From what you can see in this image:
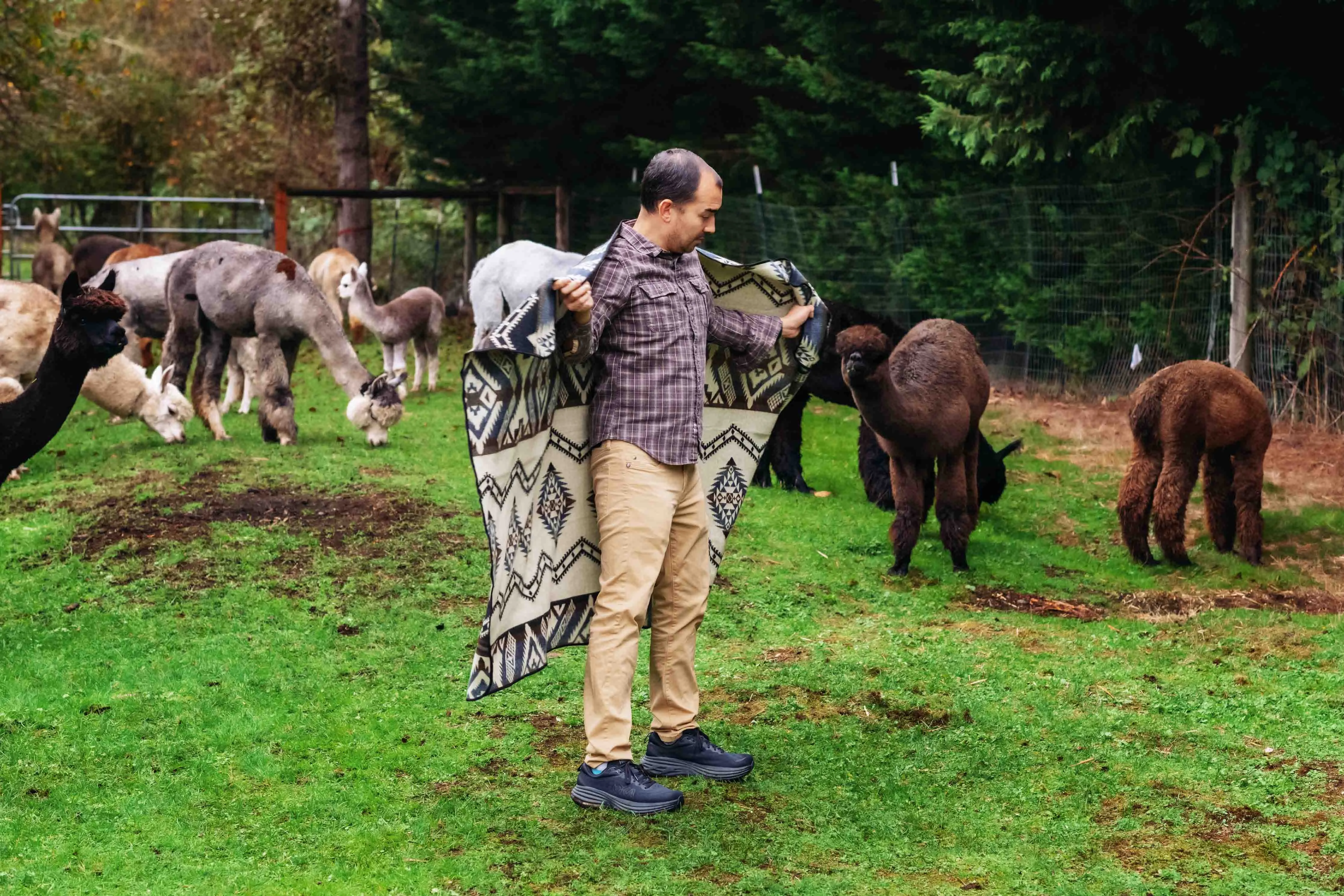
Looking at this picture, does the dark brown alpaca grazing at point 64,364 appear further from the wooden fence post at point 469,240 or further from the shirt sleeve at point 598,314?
the wooden fence post at point 469,240

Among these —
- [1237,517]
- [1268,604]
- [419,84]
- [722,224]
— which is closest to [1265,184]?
[1237,517]

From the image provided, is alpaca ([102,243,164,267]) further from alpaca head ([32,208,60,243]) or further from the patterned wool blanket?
the patterned wool blanket

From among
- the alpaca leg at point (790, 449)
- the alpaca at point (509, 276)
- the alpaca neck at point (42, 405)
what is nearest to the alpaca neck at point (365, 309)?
the alpaca at point (509, 276)

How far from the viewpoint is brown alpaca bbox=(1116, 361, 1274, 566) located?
28.7 feet

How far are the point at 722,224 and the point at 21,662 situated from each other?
1500cm

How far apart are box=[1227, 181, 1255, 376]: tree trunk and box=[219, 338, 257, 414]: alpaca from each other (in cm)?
928

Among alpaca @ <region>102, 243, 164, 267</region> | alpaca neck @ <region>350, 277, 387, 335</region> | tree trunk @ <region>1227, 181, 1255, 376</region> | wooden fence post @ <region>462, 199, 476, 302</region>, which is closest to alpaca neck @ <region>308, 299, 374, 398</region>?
alpaca neck @ <region>350, 277, 387, 335</region>

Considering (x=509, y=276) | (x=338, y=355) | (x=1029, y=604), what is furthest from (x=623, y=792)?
(x=509, y=276)

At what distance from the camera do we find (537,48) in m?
20.5

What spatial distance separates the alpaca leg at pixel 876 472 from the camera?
35.3 feet

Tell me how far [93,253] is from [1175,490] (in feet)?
52.4

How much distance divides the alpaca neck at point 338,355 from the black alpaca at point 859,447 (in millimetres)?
3627

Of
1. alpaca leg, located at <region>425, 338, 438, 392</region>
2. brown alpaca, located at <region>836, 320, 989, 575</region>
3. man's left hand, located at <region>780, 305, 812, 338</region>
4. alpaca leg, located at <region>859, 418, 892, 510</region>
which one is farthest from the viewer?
alpaca leg, located at <region>425, 338, 438, 392</region>

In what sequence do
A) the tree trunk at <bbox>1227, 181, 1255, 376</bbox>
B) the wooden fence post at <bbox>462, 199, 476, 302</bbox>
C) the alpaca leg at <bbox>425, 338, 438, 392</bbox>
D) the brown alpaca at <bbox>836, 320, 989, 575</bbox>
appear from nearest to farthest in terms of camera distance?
the brown alpaca at <bbox>836, 320, 989, 575</bbox> → the tree trunk at <bbox>1227, 181, 1255, 376</bbox> → the alpaca leg at <bbox>425, 338, 438, 392</bbox> → the wooden fence post at <bbox>462, 199, 476, 302</bbox>
